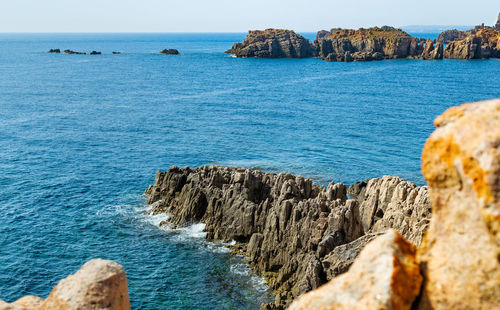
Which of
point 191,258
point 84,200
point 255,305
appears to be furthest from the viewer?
point 84,200

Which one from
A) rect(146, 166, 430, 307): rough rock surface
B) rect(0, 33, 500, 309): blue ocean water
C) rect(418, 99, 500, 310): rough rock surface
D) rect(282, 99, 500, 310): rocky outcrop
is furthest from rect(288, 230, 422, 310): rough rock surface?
rect(0, 33, 500, 309): blue ocean water

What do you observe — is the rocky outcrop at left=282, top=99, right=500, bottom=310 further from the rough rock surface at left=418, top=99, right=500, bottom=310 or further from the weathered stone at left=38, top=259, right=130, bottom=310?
the weathered stone at left=38, top=259, right=130, bottom=310

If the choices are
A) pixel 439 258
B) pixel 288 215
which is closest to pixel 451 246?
pixel 439 258

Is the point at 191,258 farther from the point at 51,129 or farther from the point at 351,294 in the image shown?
the point at 51,129

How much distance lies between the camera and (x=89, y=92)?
148250mm

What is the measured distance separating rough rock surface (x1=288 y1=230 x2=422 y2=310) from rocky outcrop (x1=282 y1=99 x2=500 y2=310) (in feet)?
0.07

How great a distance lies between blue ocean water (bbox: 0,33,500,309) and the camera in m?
45.1

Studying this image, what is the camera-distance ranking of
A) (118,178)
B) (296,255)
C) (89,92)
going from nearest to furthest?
(296,255), (118,178), (89,92)

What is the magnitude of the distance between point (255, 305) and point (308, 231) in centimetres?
869

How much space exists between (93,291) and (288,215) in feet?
106

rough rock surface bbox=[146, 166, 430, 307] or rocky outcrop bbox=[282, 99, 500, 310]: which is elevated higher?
rocky outcrop bbox=[282, 99, 500, 310]

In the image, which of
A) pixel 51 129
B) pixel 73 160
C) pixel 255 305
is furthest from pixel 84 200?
pixel 51 129

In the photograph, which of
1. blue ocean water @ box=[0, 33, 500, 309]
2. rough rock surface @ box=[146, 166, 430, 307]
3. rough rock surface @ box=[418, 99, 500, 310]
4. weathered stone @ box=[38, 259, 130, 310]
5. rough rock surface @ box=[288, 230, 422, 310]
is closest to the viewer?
rough rock surface @ box=[418, 99, 500, 310]

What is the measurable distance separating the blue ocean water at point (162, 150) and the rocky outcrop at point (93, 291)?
2535cm
